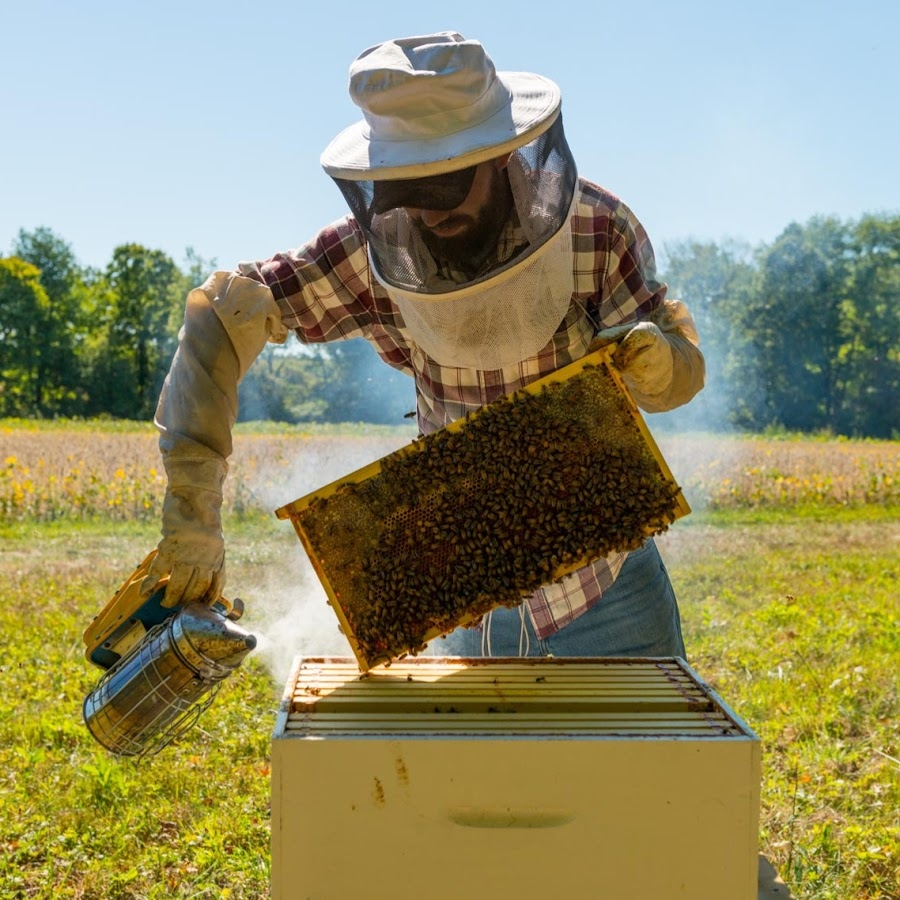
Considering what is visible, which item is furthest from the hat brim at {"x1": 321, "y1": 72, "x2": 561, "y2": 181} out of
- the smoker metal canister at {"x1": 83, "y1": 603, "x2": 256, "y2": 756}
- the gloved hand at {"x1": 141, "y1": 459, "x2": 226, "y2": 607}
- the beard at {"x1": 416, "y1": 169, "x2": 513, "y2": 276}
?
the smoker metal canister at {"x1": 83, "y1": 603, "x2": 256, "y2": 756}

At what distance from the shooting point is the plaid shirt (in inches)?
107

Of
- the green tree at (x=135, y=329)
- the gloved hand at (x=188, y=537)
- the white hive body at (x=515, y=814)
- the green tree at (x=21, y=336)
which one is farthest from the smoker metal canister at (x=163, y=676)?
the green tree at (x=21, y=336)

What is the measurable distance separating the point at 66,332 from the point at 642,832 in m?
54.4

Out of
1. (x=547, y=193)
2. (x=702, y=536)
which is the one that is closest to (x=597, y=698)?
(x=547, y=193)

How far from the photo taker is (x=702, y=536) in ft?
33.2

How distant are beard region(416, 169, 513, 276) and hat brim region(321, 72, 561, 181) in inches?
5.8

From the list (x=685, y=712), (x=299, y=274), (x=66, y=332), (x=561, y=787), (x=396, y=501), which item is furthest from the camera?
(x=66, y=332)

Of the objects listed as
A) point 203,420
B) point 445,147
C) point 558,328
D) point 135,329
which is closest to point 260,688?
point 203,420

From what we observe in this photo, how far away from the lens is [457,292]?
2385 mm

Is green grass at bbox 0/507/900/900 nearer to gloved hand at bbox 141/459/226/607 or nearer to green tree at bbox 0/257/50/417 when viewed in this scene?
gloved hand at bbox 141/459/226/607

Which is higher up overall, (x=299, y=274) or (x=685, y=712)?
(x=299, y=274)

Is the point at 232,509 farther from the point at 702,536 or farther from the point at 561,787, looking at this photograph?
the point at 561,787

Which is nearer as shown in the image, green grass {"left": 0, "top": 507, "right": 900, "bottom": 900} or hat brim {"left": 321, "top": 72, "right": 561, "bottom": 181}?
hat brim {"left": 321, "top": 72, "right": 561, "bottom": 181}

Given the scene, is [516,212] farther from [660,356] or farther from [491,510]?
[491,510]
